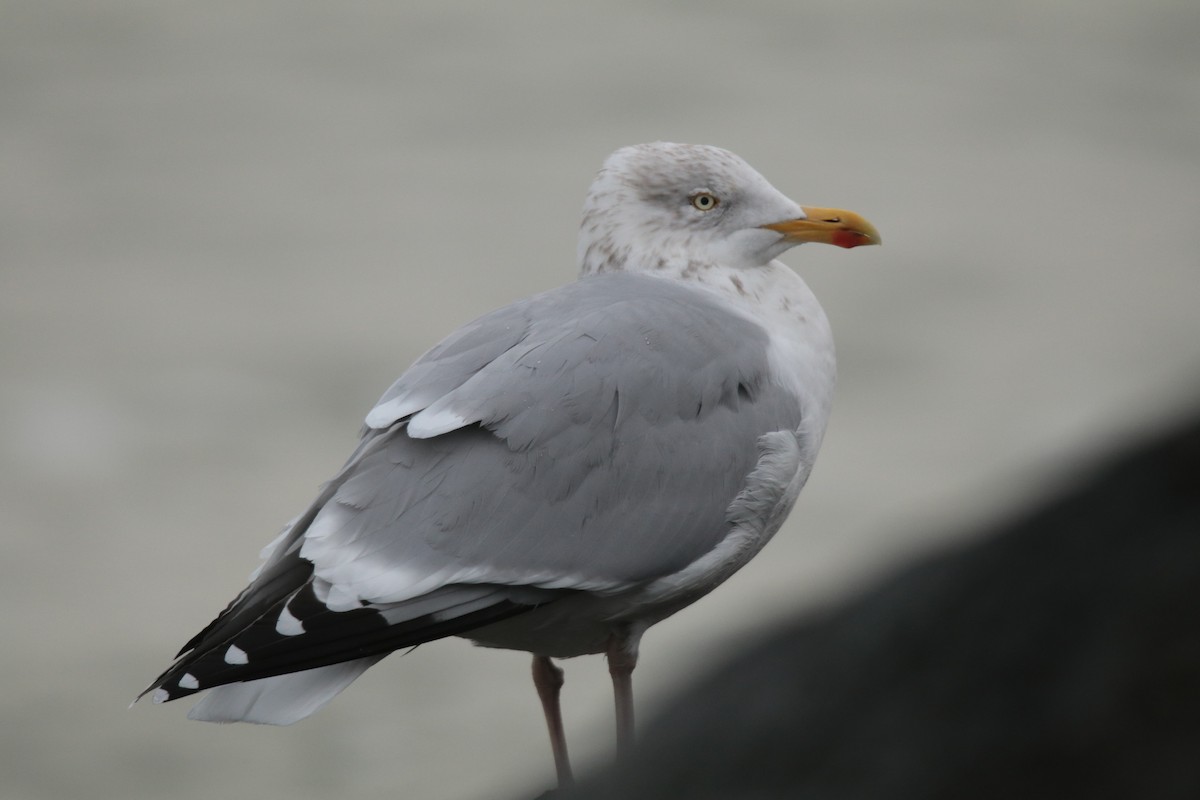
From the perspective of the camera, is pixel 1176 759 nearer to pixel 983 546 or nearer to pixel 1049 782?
pixel 1049 782

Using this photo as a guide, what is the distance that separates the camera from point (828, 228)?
8.97 feet

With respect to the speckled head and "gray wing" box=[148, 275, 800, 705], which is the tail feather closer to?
"gray wing" box=[148, 275, 800, 705]

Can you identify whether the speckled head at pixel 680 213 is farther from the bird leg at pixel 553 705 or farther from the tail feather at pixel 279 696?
the tail feather at pixel 279 696

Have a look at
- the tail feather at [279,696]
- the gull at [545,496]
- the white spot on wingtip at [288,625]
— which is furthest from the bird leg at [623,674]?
the white spot on wingtip at [288,625]

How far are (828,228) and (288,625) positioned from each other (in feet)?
4.21

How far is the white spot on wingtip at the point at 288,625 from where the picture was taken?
2006mm

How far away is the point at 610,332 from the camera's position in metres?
2.33

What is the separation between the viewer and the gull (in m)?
2.09

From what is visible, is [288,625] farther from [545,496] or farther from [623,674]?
[623,674]

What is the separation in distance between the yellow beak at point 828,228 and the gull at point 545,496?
7.1 inches

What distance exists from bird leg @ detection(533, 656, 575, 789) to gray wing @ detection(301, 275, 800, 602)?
0.48 m

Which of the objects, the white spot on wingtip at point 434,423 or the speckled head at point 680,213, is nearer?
the white spot on wingtip at point 434,423

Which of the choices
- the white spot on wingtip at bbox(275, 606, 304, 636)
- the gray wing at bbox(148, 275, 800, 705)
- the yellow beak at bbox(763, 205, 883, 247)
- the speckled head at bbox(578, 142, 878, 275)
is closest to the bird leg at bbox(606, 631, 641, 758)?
the gray wing at bbox(148, 275, 800, 705)

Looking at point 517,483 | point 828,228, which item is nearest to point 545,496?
point 517,483
